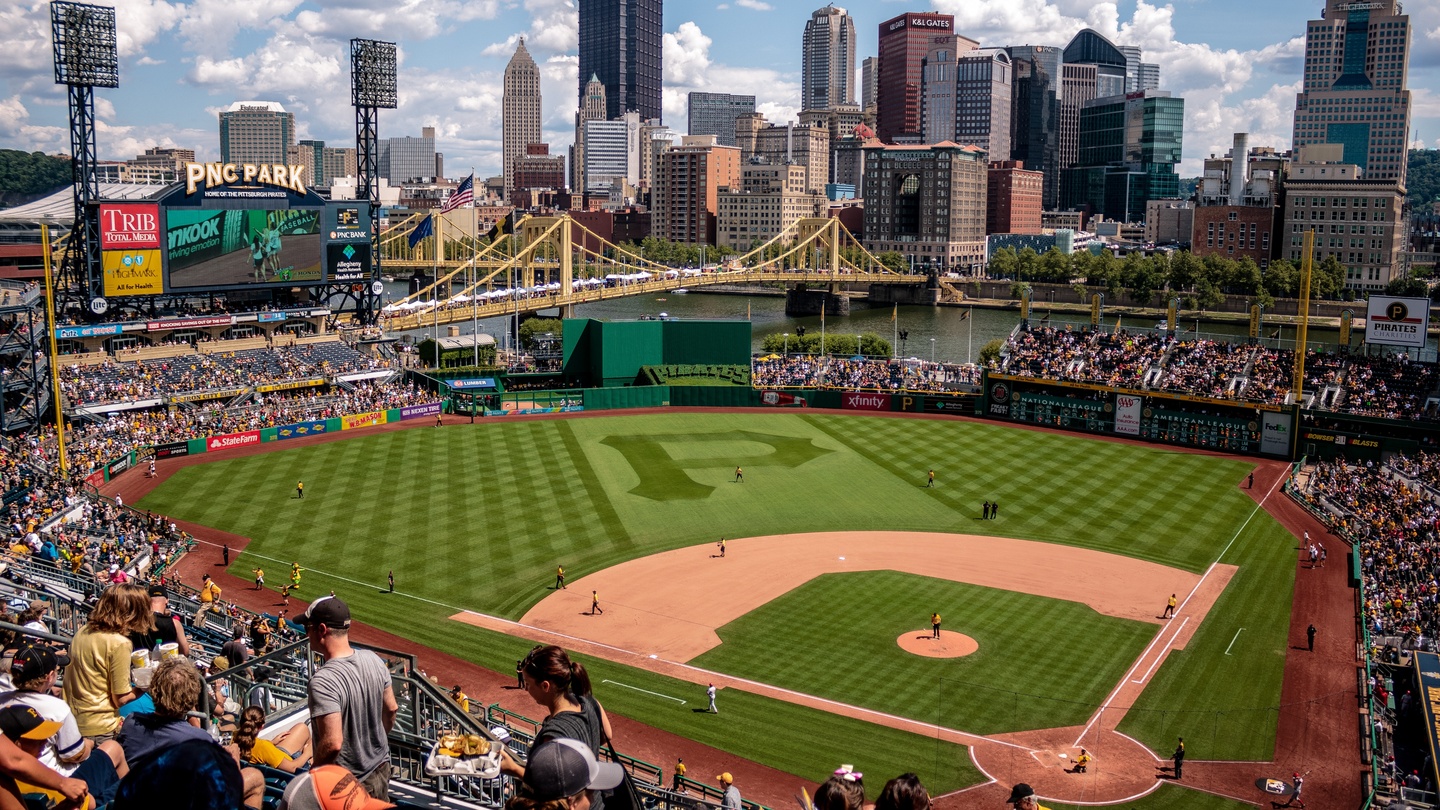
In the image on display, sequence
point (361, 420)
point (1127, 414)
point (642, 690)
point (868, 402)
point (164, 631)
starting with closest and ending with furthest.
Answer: point (164, 631) < point (642, 690) < point (361, 420) < point (1127, 414) < point (868, 402)

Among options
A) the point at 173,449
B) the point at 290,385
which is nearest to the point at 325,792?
the point at 173,449

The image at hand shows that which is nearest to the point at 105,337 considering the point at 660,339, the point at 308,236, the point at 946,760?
the point at 308,236

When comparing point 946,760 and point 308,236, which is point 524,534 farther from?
point 308,236

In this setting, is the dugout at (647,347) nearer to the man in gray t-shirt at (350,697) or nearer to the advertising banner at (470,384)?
the advertising banner at (470,384)

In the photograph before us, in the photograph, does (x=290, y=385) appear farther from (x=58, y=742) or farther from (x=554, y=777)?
(x=554, y=777)

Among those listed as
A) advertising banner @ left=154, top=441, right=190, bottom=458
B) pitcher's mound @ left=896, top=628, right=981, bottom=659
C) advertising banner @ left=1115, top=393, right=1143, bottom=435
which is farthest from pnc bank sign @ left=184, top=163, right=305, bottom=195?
pitcher's mound @ left=896, top=628, right=981, bottom=659

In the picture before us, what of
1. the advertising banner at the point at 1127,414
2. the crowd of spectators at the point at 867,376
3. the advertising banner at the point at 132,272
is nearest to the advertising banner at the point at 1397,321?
the advertising banner at the point at 1127,414
